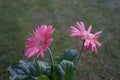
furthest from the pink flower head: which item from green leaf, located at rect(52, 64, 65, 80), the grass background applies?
the grass background

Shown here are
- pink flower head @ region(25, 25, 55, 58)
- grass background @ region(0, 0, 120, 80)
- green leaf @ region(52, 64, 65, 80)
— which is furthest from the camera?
grass background @ region(0, 0, 120, 80)

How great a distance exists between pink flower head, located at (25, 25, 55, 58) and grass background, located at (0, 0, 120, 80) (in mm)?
1249

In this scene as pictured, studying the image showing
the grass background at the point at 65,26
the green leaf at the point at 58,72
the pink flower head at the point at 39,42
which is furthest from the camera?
the grass background at the point at 65,26

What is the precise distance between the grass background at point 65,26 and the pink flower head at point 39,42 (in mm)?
1249

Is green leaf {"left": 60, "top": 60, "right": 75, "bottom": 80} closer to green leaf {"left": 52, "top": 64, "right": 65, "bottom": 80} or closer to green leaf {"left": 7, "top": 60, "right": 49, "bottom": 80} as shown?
green leaf {"left": 52, "top": 64, "right": 65, "bottom": 80}

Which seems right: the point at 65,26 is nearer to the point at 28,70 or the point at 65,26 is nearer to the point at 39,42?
the point at 28,70

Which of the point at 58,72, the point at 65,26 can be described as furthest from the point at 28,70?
the point at 65,26

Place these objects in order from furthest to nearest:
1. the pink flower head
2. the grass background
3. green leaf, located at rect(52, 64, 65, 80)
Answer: the grass background, green leaf, located at rect(52, 64, 65, 80), the pink flower head

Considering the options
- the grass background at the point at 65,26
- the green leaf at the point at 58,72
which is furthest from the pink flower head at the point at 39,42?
the grass background at the point at 65,26

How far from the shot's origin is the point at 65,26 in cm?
396

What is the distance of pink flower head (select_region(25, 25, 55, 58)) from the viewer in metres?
1.83

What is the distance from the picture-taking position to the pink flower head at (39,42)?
1.83m

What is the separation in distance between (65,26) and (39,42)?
81.8 inches

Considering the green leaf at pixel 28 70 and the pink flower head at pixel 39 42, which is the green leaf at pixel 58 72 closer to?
the green leaf at pixel 28 70
